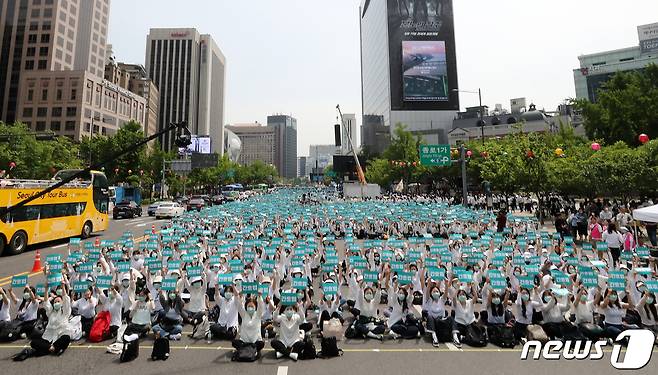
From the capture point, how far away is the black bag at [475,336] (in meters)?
7.61

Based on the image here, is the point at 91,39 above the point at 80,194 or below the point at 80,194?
above

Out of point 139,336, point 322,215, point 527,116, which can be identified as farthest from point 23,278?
point 527,116

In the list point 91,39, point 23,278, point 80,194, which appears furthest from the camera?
point 91,39

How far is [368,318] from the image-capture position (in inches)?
332

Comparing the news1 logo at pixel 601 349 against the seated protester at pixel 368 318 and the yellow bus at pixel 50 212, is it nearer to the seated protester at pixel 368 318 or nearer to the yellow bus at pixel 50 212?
the seated protester at pixel 368 318

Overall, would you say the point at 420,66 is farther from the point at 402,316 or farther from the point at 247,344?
the point at 247,344

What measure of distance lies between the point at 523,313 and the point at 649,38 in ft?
433

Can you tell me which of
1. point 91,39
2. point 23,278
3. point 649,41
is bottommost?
point 23,278

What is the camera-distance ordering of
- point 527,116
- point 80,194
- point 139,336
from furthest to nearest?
point 527,116 < point 80,194 < point 139,336

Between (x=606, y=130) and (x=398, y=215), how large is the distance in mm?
29069

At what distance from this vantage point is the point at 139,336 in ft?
25.9

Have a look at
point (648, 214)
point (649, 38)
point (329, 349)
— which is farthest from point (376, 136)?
point (329, 349)

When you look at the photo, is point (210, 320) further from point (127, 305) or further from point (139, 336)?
point (127, 305)

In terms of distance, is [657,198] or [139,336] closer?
[139,336]
